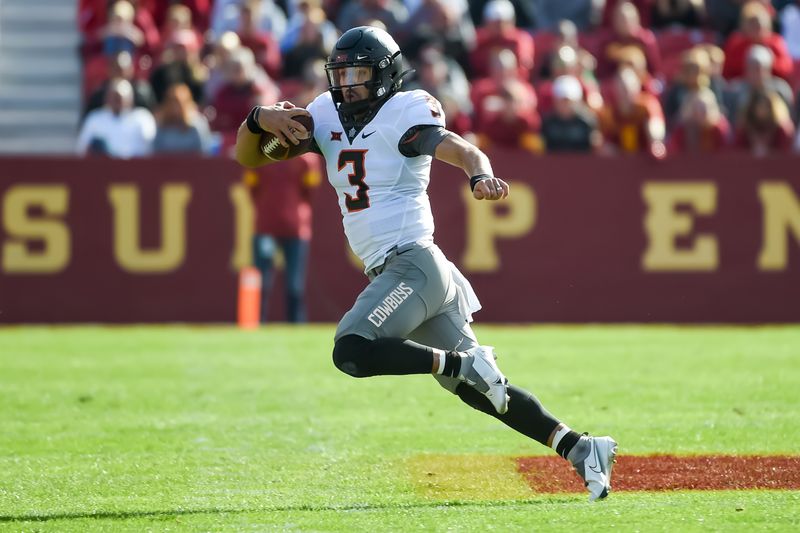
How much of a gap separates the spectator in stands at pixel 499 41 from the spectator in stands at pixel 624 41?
2.92 ft

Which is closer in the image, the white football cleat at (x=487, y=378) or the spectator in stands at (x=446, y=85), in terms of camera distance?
the white football cleat at (x=487, y=378)

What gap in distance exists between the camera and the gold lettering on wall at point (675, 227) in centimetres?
1480

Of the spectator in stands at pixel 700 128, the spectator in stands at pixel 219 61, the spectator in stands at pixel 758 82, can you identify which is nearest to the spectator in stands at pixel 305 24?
the spectator in stands at pixel 219 61

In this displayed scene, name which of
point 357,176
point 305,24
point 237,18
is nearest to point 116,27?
point 237,18

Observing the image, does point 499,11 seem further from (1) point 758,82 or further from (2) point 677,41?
(1) point 758,82

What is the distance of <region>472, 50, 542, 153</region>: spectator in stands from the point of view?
1542 cm

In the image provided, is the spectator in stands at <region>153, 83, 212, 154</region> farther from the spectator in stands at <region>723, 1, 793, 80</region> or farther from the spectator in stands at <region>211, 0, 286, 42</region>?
the spectator in stands at <region>723, 1, 793, 80</region>

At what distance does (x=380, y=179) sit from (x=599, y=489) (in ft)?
5.52

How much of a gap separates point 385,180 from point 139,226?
335 inches

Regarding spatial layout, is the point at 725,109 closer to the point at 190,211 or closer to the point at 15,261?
the point at 190,211

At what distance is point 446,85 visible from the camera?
15844mm

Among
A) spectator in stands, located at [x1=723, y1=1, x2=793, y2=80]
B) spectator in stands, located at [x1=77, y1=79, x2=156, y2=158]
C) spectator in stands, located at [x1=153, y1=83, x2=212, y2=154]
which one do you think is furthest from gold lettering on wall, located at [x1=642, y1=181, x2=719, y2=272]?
spectator in stands, located at [x1=77, y1=79, x2=156, y2=158]

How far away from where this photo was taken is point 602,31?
57.7ft

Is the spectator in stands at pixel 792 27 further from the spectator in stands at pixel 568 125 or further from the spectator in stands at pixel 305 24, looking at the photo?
the spectator in stands at pixel 305 24
